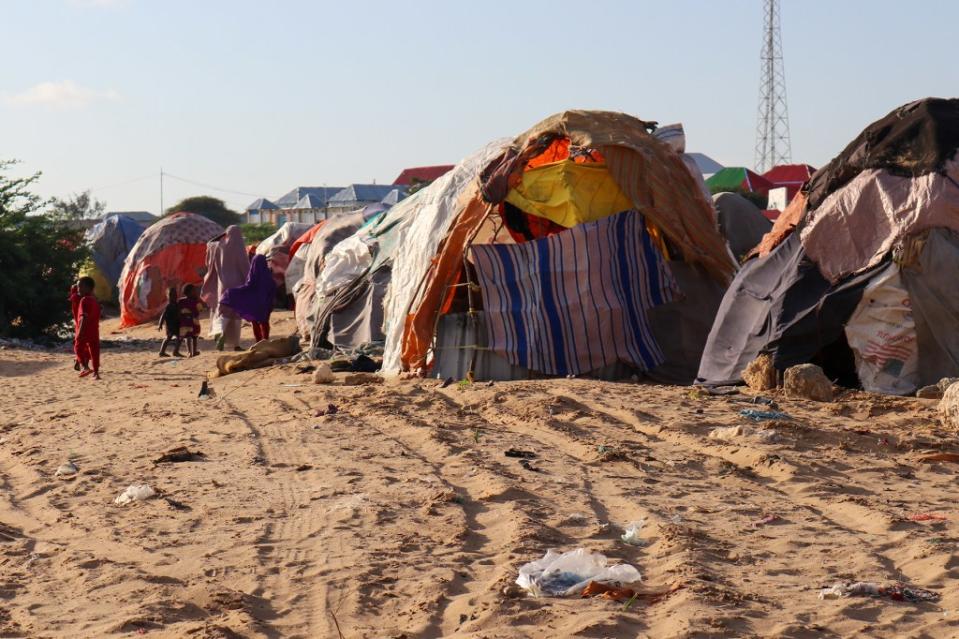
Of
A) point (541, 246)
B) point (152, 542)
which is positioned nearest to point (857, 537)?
point (152, 542)

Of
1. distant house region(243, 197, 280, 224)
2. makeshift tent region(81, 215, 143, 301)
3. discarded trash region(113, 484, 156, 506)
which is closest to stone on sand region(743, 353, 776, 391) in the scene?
discarded trash region(113, 484, 156, 506)

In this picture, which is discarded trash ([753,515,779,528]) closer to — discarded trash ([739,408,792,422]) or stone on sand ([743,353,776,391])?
discarded trash ([739,408,792,422])

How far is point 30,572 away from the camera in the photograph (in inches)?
216

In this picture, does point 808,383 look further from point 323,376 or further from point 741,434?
point 323,376

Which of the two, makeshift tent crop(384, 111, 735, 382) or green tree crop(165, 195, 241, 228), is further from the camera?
green tree crop(165, 195, 241, 228)

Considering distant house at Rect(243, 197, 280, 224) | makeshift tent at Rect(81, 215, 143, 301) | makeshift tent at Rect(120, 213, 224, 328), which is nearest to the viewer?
makeshift tent at Rect(120, 213, 224, 328)

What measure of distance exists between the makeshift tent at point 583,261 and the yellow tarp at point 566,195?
0.01 metres

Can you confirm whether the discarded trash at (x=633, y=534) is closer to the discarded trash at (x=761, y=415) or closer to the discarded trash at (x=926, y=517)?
the discarded trash at (x=926, y=517)

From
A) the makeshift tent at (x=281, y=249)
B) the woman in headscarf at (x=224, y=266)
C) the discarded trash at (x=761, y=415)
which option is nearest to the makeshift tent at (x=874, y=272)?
the discarded trash at (x=761, y=415)

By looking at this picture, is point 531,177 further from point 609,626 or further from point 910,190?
point 609,626

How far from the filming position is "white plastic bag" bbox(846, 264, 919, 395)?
32.8ft

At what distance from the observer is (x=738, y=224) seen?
19703 millimetres

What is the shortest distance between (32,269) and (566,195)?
43.4 ft

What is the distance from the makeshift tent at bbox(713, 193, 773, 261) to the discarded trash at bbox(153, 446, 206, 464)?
1273cm
